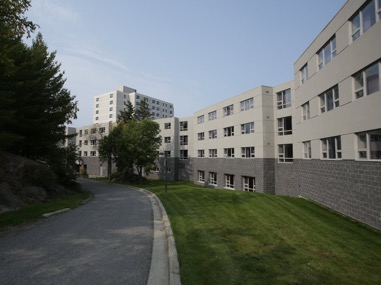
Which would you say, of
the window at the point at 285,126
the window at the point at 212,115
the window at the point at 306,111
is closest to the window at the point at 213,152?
the window at the point at 212,115

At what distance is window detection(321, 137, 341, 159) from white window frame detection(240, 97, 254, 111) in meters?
→ 15.6

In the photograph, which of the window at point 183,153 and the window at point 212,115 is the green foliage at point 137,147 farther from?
the window at point 183,153

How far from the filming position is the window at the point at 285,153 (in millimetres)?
28812

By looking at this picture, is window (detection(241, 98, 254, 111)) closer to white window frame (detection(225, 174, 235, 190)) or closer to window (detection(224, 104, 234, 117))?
window (detection(224, 104, 234, 117))

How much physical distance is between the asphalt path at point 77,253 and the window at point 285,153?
21.1 metres

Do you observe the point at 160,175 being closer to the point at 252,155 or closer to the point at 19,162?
the point at 252,155

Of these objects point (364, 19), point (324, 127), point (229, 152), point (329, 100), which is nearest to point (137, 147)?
point (229, 152)

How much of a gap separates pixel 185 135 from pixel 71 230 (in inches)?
1717

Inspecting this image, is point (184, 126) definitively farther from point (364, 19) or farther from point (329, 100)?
point (364, 19)

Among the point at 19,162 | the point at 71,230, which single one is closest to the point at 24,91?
the point at 19,162

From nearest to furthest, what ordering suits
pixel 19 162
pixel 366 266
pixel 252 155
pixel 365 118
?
1. pixel 366 266
2. pixel 365 118
3. pixel 19 162
4. pixel 252 155

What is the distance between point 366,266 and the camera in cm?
696

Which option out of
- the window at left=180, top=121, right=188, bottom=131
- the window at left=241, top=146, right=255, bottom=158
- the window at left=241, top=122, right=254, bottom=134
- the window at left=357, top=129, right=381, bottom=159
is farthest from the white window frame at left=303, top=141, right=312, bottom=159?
the window at left=180, top=121, right=188, bottom=131

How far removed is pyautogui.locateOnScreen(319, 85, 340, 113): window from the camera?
51.6 ft
